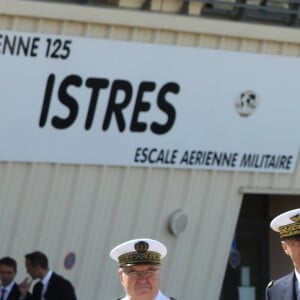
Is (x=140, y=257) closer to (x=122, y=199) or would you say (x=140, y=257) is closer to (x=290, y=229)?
(x=290, y=229)

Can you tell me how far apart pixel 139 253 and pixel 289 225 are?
1071mm

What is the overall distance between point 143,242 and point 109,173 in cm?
512

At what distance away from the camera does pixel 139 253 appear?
6711 millimetres

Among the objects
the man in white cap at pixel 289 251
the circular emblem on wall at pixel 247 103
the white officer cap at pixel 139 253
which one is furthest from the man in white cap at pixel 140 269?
the circular emblem on wall at pixel 247 103

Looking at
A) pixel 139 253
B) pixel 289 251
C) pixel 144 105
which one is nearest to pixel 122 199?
pixel 144 105

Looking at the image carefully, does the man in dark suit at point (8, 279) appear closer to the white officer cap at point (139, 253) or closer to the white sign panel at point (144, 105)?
the white sign panel at point (144, 105)

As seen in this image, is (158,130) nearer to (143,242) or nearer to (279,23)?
(279,23)

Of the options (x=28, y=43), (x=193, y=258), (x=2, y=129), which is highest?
(x=28, y=43)

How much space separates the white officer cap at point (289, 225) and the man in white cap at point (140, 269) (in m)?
0.82

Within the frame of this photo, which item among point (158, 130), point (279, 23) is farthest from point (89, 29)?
point (279, 23)

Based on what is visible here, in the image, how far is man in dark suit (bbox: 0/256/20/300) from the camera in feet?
37.2

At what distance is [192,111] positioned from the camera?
12328 mm

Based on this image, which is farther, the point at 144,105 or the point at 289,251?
the point at 144,105

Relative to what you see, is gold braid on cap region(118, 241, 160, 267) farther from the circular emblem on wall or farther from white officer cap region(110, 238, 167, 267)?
the circular emblem on wall
